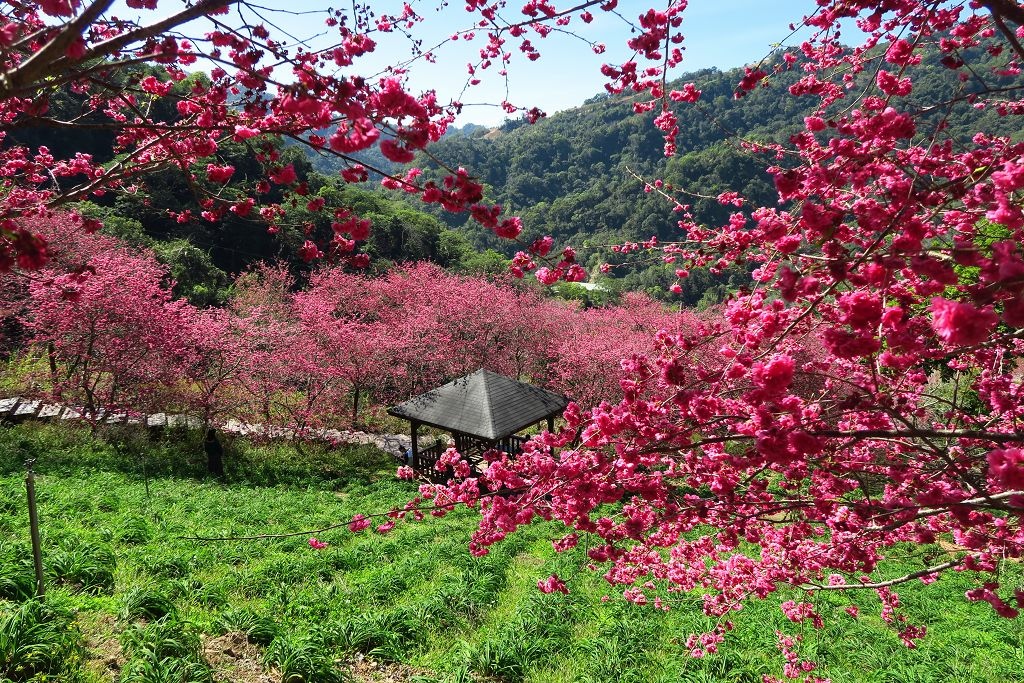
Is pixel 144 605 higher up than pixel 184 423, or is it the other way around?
pixel 184 423

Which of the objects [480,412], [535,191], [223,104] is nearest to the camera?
[223,104]

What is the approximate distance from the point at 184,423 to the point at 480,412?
7389 millimetres

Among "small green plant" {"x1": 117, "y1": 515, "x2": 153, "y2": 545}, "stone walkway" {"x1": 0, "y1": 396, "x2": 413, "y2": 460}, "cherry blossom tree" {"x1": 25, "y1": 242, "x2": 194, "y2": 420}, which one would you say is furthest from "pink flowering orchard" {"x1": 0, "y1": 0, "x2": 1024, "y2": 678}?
"stone walkway" {"x1": 0, "y1": 396, "x2": 413, "y2": 460}

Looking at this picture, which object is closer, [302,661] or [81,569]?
[302,661]

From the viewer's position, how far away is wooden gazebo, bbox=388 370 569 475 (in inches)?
422

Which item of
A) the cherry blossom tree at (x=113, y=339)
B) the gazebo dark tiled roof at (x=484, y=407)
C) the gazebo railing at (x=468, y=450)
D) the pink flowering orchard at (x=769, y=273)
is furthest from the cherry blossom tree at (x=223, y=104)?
the cherry blossom tree at (x=113, y=339)

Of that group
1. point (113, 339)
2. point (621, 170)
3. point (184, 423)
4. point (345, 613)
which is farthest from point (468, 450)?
point (621, 170)

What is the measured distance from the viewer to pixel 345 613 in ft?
15.9

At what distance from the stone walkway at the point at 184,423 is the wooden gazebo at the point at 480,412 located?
1359 millimetres

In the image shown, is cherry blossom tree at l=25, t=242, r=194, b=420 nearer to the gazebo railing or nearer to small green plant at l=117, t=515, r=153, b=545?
the gazebo railing

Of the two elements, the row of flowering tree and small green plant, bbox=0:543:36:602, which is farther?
the row of flowering tree

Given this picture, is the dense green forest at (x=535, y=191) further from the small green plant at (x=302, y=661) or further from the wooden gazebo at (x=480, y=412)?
the wooden gazebo at (x=480, y=412)

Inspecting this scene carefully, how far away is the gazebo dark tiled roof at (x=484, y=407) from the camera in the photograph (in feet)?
35.1

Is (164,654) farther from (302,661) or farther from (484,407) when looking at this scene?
(484,407)
